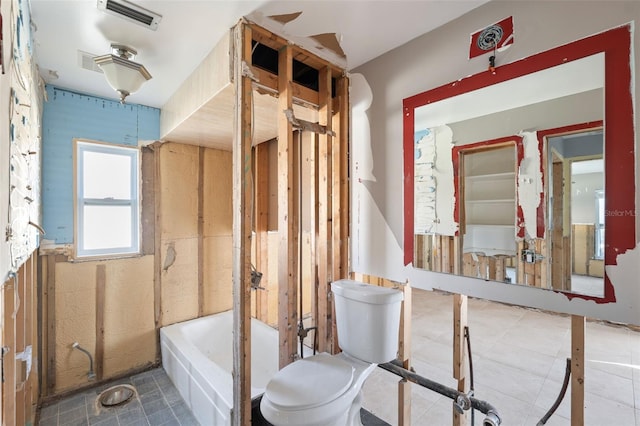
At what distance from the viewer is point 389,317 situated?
60.8 inches

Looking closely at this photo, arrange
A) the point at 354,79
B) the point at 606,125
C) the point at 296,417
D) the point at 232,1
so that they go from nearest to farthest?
the point at 606,125
the point at 296,417
the point at 232,1
the point at 354,79

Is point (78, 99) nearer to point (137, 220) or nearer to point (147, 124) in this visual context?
point (147, 124)

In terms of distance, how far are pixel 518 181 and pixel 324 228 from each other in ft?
3.85

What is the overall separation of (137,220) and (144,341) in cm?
116

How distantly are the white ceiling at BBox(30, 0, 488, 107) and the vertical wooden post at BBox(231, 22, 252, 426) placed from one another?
192 mm

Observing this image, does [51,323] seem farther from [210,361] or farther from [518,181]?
[518,181]

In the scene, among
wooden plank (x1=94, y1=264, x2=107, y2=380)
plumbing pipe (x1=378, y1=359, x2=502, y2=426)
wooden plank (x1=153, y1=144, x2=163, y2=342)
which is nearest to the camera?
plumbing pipe (x1=378, y1=359, x2=502, y2=426)

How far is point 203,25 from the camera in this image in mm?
1573

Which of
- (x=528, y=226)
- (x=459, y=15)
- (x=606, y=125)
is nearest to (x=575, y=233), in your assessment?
(x=528, y=226)

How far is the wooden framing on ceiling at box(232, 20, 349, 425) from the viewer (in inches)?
61.6

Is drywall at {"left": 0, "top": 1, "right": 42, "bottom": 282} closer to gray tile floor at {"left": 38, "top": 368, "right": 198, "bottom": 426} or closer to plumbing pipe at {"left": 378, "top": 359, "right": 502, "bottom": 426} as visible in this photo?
gray tile floor at {"left": 38, "top": 368, "right": 198, "bottom": 426}

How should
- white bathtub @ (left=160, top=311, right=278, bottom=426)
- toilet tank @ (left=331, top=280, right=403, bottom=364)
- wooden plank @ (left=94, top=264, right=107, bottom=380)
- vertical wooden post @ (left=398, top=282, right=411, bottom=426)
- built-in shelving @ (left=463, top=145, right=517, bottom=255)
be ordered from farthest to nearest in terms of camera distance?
wooden plank @ (left=94, top=264, right=107, bottom=380)
white bathtub @ (left=160, top=311, right=278, bottom=426)
vertical wooden post @ (left=398, top=282, right=411, bottom=426)
toilet tank @ (left=331, top=280, right=403, bottom=364)
built-in shelving @ (left=463, top=145, right=517, bottom=255)

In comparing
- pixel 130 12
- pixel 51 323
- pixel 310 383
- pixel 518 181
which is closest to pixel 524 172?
pixel 518 181

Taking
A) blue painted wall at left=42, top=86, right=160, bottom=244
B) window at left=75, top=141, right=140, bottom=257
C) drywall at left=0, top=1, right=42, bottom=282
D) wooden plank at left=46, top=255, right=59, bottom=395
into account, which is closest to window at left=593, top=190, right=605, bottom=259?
drywall at left=0, top=1, right=42, bottom=282
